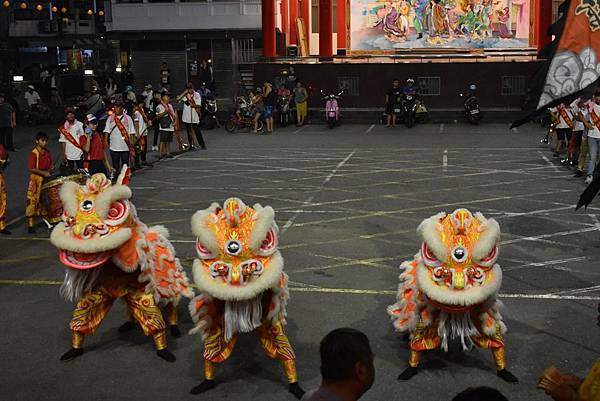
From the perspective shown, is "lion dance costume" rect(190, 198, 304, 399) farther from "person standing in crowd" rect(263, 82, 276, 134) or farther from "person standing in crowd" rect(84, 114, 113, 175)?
"person standing in crowd" rect(263, 82, 276, 134)

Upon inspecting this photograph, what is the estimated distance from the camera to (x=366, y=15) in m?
35.9

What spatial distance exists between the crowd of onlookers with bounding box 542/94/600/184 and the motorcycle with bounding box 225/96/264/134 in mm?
10934

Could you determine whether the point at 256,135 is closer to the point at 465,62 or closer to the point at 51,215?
the point at 465,62


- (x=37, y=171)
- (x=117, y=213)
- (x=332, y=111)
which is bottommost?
(x=332, y=111)

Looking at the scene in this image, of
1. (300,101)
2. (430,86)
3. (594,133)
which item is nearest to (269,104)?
(300,101)

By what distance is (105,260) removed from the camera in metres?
8.05

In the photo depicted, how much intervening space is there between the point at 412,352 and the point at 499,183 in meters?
10.6

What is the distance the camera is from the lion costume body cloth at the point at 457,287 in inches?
292

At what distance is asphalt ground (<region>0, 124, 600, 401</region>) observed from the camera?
781 cm

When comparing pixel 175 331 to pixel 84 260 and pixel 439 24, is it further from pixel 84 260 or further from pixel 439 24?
pixel 439 24

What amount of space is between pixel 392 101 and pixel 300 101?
3.28m

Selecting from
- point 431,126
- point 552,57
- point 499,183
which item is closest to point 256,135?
point 431,126

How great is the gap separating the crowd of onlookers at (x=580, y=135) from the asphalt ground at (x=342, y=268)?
1.39 ft

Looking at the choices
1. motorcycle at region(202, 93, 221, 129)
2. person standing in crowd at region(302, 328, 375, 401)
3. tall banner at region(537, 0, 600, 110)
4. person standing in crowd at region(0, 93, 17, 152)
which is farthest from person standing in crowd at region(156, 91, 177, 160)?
person standing in crowd at region(302, 328, 375, 401)
